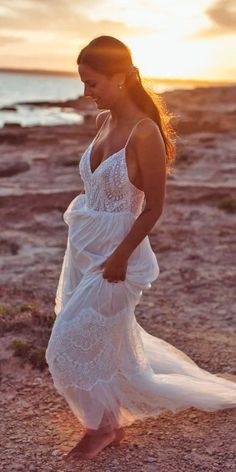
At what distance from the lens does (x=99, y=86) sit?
366 cm

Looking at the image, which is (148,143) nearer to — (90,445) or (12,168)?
(90,445)

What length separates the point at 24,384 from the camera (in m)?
5.66

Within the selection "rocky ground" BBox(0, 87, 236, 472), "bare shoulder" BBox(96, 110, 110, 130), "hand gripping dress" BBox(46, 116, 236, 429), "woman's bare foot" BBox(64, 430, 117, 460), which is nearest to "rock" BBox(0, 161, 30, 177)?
"rocky ground" BBox(0, 87, 236, 472)

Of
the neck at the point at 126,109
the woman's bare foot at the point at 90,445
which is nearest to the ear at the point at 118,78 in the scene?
the neck at the point at 126,109

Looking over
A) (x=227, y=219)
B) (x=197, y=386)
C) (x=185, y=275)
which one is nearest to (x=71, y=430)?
(x=197, y=386)

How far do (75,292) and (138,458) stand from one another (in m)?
1.23

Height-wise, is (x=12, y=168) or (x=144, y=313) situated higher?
(x=144, y=313)

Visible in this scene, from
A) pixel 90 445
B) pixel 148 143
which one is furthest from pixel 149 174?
pixel 90 445

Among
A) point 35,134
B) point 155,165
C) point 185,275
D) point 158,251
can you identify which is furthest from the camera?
point 35,134

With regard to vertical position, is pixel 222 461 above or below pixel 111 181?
below

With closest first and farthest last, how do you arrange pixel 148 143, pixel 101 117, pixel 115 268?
pixel 148 143 → pixel 115 268 → pixel 101 117

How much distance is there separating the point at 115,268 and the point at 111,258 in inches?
2.5

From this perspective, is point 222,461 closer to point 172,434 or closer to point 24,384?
point 172,434

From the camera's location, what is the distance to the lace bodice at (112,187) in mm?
3717
